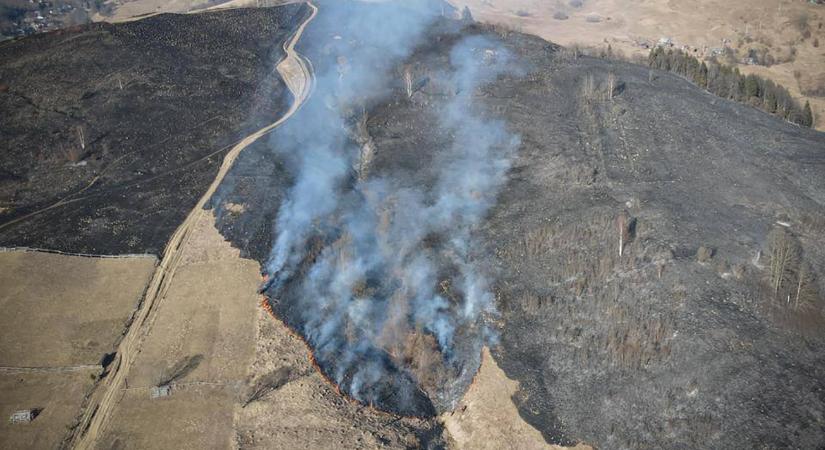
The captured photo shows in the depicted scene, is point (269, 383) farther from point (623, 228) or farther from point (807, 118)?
point (807, 118)

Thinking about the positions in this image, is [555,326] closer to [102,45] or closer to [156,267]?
[156,267]

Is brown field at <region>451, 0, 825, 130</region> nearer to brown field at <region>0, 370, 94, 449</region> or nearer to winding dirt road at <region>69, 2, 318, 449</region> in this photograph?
winding dirt road at <region>69, 2, 318, 449</region>

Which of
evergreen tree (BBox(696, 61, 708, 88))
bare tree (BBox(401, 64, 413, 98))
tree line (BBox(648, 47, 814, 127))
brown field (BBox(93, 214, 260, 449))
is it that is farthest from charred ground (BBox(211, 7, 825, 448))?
tree line (BBox(648, 47, 814, 127))

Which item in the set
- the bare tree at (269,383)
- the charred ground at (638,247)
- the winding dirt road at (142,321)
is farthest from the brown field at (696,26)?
the bare tree at (269,383)

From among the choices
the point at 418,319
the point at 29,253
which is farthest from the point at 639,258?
the point at 29,253

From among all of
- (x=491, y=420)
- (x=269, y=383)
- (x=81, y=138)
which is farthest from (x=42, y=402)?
(x=81, y=138)

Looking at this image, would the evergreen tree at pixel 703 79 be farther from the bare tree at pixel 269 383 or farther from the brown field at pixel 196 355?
the bare tree at pixel 269 383
